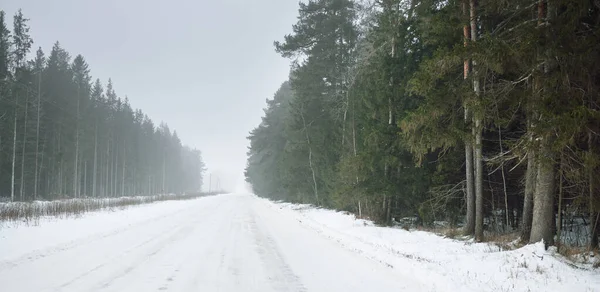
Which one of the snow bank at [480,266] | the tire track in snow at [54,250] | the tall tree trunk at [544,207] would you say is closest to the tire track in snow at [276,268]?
the snow bank at [480,266]

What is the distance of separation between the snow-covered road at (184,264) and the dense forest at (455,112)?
13.0 feet

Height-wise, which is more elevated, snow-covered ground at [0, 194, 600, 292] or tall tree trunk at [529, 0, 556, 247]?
tall tree trunk at [529, 0, 556, 247]

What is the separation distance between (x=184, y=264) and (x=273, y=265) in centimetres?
185

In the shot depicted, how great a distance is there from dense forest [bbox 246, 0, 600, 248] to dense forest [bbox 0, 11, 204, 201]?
24338 mm

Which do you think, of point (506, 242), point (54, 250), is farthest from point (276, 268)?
point (506, 242)

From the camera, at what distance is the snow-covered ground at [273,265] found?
213 inches

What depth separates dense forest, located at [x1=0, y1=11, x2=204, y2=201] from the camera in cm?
2950

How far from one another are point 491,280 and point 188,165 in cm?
12184

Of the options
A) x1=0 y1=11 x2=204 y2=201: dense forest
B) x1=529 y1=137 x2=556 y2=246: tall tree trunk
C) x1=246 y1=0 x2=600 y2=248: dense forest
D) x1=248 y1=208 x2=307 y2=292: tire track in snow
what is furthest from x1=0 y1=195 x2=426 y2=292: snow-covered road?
x1=0 y1=11 x2=204 y2=201: dense forest

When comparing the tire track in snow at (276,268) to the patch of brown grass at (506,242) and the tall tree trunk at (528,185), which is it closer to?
the patch of brown grass at (506,242)

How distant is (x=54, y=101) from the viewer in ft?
121

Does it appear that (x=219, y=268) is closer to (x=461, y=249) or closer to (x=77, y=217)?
(x=461, y=249)

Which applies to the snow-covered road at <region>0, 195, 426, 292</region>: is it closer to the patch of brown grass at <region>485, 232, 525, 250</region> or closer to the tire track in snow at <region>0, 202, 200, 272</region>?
the tire track in snow at <region>0, 202, 200, 272</region>

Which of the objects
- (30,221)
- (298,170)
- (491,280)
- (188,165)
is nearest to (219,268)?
(491,280)
